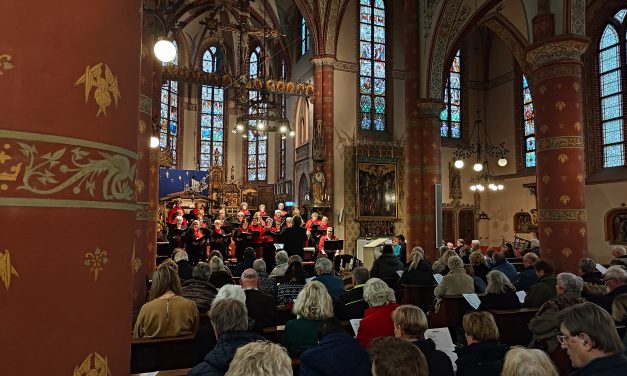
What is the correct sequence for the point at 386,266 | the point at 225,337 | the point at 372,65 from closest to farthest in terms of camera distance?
1. the point at 225,337
2. the point at 386,266
3. the point at 372,65

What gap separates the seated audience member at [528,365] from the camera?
246cm

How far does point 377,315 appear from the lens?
15.2ft

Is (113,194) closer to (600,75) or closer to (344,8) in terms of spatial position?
(344,8)

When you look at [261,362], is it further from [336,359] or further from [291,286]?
[291,286]

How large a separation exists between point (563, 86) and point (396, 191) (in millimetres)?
11110

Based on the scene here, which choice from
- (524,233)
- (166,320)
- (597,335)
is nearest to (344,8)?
(524,233)

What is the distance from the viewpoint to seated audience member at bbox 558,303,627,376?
2.52 metres

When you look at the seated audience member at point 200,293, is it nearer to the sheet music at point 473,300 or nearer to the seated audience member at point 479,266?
the sheet music at point 473,300

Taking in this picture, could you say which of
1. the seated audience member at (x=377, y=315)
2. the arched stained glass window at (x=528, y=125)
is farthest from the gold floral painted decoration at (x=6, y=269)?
the arched stained glass window at (x=528, y=125)

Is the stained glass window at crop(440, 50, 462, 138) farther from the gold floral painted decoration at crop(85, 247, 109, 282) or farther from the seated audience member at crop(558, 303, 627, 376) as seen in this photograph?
the gold floral painted decoration at crop(85, 247, 109, 282)

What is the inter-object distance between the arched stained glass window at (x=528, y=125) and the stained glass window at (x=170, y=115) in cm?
1872

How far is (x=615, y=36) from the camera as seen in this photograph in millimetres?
18266

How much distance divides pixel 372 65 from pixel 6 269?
20.6m

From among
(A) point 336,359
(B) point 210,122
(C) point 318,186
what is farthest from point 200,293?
(B) point 210,122
